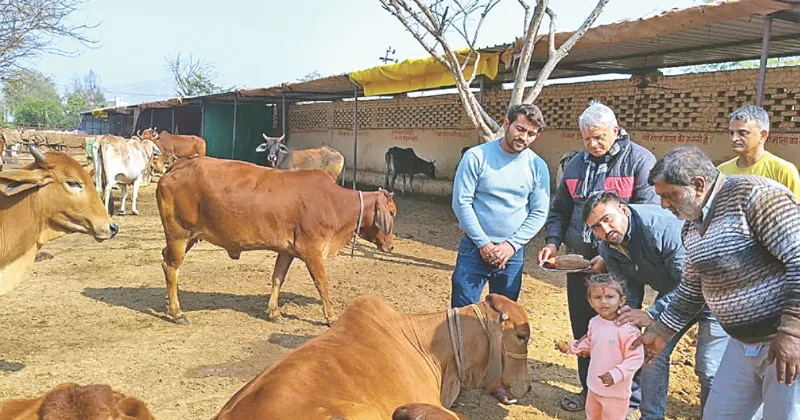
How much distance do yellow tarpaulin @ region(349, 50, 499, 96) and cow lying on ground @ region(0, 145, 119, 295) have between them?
22.3ft

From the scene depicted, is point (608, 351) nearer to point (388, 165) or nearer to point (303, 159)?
point (388, 165)

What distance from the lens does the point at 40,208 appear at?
411 centimetres

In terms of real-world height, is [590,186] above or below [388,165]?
above

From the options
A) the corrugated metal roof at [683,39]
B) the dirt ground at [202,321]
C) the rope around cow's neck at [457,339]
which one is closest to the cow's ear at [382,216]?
the dirt ground at [202,321]

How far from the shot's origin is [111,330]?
5.54m

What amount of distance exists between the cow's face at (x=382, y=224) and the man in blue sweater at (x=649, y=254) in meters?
3.20

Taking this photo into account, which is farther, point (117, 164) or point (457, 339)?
point (117, 164)

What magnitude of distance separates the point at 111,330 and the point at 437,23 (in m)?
5.30

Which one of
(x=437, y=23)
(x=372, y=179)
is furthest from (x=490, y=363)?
(x=372, y=179)

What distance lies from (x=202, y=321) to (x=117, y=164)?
8006mm

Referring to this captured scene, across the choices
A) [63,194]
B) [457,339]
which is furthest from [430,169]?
[457,339]

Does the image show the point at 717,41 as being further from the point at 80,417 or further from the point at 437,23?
the point at 80,417

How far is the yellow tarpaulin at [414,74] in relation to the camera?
9.76 meters

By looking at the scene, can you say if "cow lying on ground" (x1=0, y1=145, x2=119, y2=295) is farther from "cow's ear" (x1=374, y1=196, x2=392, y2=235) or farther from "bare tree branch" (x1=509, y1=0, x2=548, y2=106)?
"bare tree branch" (x1=509, y1=0, x2=548, y2=106)
